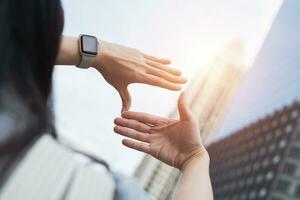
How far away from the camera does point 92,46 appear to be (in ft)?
4.01

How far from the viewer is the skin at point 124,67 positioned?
1.23 meters

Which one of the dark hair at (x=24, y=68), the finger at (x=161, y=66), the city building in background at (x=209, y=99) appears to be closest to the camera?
the dark hair at (x=24, y=68)

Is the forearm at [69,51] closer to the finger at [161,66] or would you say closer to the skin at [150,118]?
the skin at [150,118]

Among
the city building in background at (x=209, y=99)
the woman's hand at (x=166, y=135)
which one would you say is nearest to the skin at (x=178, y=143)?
the woman's hand at (x=166, y=135)

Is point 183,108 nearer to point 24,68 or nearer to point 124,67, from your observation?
Answer: point 124,67

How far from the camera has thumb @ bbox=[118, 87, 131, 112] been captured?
1.28m

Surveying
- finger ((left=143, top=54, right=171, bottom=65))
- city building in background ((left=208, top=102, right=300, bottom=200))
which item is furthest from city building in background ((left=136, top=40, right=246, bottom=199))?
finger ((left=143, top=54, right=171, bottom=65))

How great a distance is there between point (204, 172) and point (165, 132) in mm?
199

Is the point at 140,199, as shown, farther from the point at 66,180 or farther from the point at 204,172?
the point at 204,172

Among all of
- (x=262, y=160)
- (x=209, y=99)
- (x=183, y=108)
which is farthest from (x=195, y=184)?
(x=209, y=99)

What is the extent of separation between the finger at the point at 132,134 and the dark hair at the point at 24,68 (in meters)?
0.48

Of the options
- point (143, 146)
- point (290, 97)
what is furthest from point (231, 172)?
point (143, 146)

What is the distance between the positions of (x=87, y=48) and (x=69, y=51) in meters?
0.05

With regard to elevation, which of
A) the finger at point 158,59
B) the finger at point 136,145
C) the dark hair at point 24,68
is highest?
A: the dark hair at point 24,68
